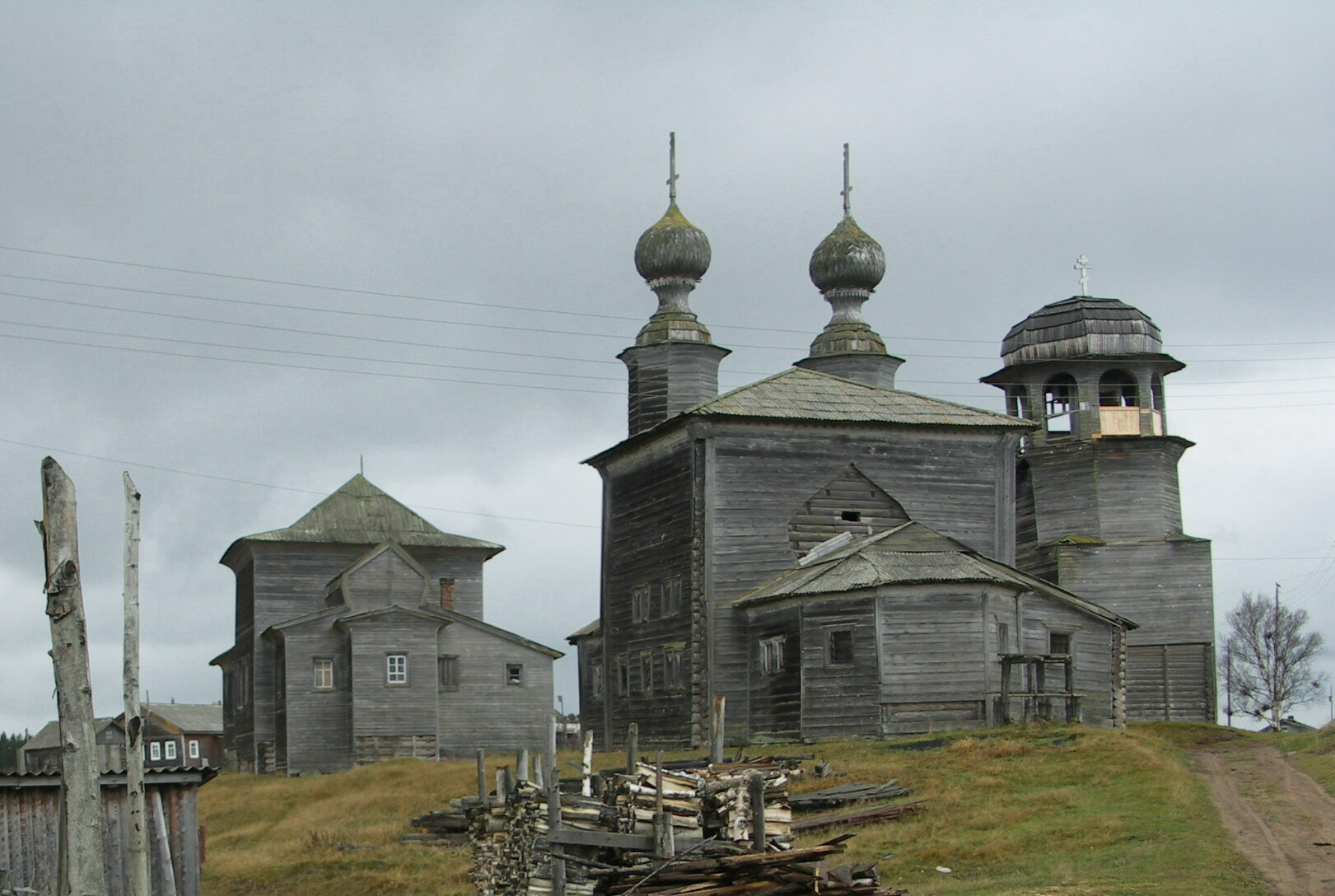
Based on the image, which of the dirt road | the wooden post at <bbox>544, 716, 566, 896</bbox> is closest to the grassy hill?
the dirt road

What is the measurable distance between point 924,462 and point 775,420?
14.2 ft

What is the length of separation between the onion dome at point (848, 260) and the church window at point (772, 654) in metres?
17.3

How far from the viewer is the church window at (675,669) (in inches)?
1734

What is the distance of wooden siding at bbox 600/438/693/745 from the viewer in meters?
44.3

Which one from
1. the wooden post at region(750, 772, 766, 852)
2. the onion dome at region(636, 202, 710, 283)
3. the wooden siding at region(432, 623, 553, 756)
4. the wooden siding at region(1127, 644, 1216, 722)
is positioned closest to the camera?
the wooden post at region(750, 772, 766, 852)

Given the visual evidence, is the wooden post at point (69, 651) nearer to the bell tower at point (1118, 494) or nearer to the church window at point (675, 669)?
the church window at point (675, 669)

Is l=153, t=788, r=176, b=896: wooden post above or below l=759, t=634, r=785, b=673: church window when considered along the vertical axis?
below

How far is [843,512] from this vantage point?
44812 mm

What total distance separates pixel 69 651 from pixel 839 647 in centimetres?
2513

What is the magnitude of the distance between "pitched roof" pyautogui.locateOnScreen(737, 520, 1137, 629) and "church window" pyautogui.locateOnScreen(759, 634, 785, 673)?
957 mm

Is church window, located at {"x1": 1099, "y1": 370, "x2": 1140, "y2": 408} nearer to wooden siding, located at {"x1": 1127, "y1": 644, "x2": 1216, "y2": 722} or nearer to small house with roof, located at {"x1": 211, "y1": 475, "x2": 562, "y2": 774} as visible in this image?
wooden siding, located at {"x1": 1127, "y1": 644, "x2": 1216, "y2": 722}

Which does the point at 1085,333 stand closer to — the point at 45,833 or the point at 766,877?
the point at 766,877

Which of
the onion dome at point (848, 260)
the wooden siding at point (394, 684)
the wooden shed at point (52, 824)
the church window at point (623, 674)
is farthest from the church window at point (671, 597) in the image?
the wooden shed at point (52, 824)

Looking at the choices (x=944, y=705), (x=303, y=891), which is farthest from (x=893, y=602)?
(x=303, y=891)
